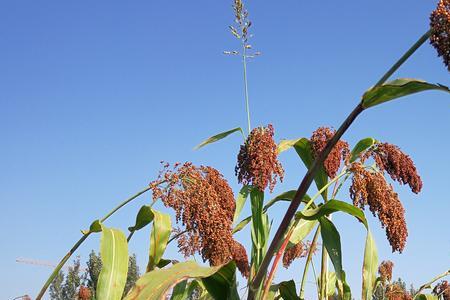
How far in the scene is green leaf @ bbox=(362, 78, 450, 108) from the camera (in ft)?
6.67

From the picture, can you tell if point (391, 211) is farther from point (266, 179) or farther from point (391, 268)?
point (391, 268)

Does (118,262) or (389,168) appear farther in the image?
(389,168)

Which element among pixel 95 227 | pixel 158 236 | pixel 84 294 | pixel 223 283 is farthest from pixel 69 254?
pixel 84 294

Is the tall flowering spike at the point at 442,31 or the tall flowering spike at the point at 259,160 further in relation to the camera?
the tall flowering spike at the point at 259,160

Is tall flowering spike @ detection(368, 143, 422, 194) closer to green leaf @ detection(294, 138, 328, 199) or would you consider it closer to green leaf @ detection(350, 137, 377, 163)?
green leaf @ detection(350, 137, 377, 163)

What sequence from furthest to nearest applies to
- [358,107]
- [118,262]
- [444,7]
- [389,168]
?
1. [389,168]
2. [118,262]
3. [358,107]
4. [444,7]

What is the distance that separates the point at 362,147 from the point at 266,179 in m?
1.23

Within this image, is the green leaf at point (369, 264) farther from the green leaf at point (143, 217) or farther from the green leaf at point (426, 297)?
the green leaf at point (143, 217)

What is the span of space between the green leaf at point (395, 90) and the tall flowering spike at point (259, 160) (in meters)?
0.86

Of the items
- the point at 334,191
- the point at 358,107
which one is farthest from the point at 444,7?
the point at 334,191

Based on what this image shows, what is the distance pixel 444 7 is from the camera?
192 centimetres

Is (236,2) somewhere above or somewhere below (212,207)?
above

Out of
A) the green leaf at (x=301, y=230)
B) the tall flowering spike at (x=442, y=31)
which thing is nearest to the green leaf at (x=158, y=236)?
the green leaf at (x=301, y=230)

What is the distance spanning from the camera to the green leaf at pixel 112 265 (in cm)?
244
